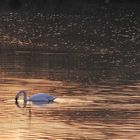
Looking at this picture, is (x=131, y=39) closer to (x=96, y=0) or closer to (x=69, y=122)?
(x=69, y=122)

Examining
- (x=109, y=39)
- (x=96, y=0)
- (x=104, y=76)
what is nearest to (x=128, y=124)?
(x=104, y=76)

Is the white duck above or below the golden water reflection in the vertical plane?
above

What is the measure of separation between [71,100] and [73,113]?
6.92 ft

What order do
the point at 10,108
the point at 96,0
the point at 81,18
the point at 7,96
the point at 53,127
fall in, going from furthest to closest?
the point at 96,0, the point at 81,18, the point at 7,96, the point at 10,108, the point at 53,127

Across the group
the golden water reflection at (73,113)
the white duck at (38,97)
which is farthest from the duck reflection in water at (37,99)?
the golden water reflection at (73,113)

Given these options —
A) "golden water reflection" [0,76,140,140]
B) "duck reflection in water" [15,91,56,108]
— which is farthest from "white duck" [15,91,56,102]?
"golden water reflection" [0,76,140,140]

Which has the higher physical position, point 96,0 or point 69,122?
point 96,0

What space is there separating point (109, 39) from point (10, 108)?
1115 inches

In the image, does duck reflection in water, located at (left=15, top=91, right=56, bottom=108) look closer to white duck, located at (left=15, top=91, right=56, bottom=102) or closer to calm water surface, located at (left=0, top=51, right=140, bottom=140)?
white duck, located at (left=15, top=91, right=56, bottom=102)

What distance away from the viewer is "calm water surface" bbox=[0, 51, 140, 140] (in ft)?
61.7

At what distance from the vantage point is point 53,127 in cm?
1922

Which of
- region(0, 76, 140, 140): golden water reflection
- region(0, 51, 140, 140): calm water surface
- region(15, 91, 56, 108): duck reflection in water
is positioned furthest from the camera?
region(15, 91, 56, 108): duck reflection in water

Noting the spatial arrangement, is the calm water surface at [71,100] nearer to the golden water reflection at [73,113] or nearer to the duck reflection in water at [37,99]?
the golden water reflection at [73,113]

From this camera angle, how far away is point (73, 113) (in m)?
21.1
